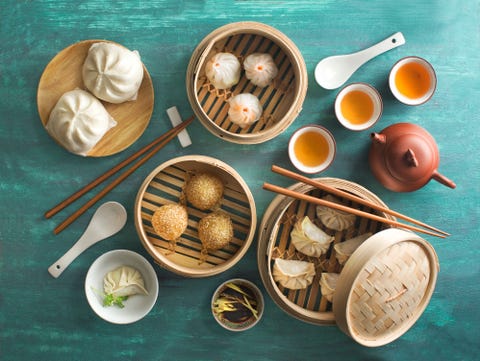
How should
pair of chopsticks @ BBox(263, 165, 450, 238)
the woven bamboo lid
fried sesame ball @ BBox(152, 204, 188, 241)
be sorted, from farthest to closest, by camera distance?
fried sesame ball @ BBox(152, 204, 188, 241) → pair of chopsticks @ BBox(263, 165, 450, 238) → the woven bamboo lid

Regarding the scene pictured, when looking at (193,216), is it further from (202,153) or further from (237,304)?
(237,304)

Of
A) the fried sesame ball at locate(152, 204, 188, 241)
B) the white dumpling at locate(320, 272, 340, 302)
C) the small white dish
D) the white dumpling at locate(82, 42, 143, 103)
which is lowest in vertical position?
the small white dish

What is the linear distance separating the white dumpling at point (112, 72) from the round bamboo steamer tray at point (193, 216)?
14.6 inches

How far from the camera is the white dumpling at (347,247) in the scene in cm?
214

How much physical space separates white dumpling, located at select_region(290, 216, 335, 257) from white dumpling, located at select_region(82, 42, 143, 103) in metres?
0.92

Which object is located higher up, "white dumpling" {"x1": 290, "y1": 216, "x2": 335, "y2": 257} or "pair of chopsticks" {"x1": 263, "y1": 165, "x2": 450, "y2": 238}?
"pair of chopsticks" {"x1": 263, "y1": 165, "x2": 450, "y2": 238}

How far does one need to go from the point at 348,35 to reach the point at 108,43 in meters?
1.05

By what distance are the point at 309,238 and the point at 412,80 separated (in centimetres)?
84

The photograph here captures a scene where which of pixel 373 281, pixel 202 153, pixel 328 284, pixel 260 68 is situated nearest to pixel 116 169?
pixel 202 153

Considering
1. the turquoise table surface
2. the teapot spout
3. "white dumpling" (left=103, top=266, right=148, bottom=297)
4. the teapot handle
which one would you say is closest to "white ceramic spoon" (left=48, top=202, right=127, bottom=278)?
the turquoise table surface

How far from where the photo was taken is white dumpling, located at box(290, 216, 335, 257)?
6.97ft

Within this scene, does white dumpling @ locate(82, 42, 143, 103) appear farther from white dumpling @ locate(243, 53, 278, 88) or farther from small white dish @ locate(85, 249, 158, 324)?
small white dish @ locate(85, 249, 158, 324)

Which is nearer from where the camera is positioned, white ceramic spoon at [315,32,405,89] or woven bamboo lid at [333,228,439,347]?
woven bamboo lid at [333,228,439,347]

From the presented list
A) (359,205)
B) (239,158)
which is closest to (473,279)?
(359,205)
